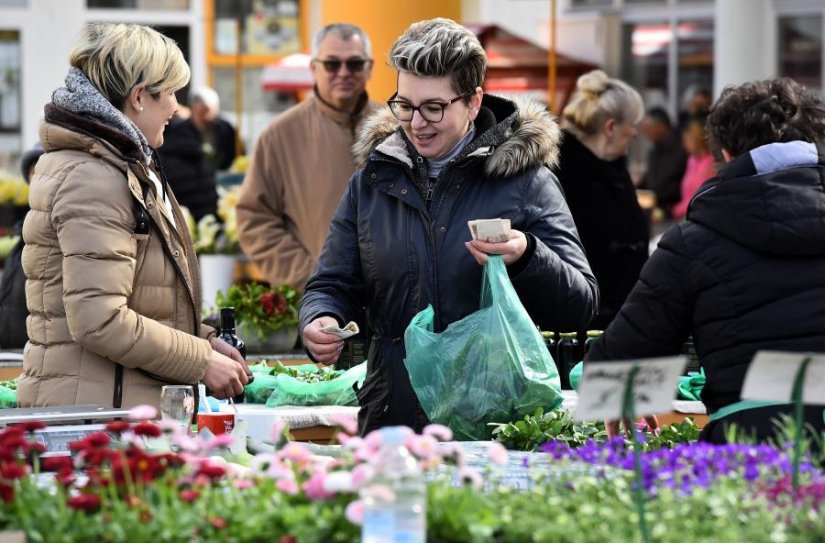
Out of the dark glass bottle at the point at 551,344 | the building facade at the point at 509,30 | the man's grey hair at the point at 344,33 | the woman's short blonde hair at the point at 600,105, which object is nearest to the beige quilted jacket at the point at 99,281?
the dark glass bottle at the point at 551,344

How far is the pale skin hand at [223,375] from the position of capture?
3508 mm

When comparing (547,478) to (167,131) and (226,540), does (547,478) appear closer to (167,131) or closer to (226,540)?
(226,540)

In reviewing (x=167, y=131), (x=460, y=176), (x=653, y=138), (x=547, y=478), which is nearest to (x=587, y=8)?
(x=653, y=138)

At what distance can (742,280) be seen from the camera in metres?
3.03

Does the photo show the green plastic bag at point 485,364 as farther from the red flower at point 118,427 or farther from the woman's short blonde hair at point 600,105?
the woman's short blonde hair at point 600,105

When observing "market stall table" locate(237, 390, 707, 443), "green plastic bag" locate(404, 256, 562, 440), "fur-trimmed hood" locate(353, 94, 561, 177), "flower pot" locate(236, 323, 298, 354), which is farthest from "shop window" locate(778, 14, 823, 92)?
"green plastic bag" locate(404, 256, 562, 440)

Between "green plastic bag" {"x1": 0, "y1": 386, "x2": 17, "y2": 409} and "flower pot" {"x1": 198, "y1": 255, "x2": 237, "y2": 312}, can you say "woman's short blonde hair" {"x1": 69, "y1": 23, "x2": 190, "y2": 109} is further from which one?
"flower pot" {"x1": 198, "y1": 255, "x2": 237, "y2": 312}

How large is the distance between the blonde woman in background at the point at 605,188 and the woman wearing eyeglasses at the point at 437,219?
6.08 ft

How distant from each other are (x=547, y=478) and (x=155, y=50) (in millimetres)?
1395

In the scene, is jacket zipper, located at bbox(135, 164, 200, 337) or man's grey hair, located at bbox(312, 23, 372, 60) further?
man's grey hair, located at bbox(312, 23, 372, 60)

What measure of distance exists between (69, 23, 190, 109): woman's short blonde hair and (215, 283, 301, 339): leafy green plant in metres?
2.08

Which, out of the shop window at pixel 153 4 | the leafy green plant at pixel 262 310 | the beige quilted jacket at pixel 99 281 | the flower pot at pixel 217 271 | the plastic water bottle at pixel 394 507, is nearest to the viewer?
the plastic water bottle at pixel 394 507

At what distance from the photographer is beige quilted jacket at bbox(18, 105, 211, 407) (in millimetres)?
3287

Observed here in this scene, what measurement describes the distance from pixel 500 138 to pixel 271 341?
85.4 inches
